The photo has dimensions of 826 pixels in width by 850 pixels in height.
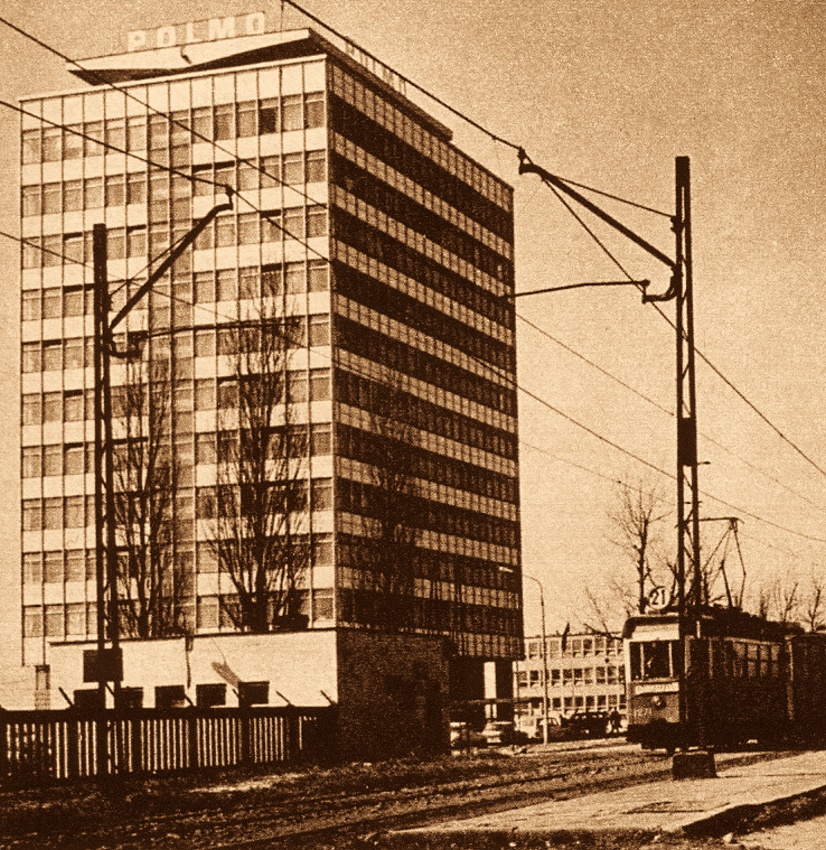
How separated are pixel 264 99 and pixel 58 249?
13.1 metres

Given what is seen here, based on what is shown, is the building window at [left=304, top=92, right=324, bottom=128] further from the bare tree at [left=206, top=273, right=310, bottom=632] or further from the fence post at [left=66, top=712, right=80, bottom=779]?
the fence post at [left=66, top=712, right=80, bottom=779]

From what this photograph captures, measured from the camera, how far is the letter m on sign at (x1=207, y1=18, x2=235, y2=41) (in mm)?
93500

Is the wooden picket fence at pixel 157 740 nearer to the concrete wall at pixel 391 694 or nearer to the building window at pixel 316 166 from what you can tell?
the concrete wall at pixel 391 694

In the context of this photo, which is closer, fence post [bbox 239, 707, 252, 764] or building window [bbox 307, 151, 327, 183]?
fence post [bbox 239, 707, 252, 764]

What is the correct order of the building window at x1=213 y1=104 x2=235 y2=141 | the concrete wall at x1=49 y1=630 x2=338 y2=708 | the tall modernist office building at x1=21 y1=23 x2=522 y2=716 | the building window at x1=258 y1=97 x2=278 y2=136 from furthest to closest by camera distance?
the building window at x1=213 y1=104 x2=235 y2=141, the building window at x1=258 y1=97 x2=278 y2=136, the tall modernist office building at x1=21 y1=23 x2=522 y2=716, the concrete wall at x1=49 y1=630 x2=338 y2=708

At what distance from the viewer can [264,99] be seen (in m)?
89.2

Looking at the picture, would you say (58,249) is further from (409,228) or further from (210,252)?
(409,228)

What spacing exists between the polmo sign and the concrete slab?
2891 inches

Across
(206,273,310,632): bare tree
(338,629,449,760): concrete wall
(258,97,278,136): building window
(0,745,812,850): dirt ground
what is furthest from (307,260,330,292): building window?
(0,745,812,850): dirt ground

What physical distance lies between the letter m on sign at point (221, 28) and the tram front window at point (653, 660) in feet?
193

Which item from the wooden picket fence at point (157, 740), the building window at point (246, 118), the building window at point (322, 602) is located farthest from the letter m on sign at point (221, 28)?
the wooden picket fence at point (157, 740)

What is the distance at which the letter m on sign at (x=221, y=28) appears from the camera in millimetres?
93500

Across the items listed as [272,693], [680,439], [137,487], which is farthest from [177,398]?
[680,439]

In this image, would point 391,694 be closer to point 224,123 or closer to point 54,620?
point 224,123
